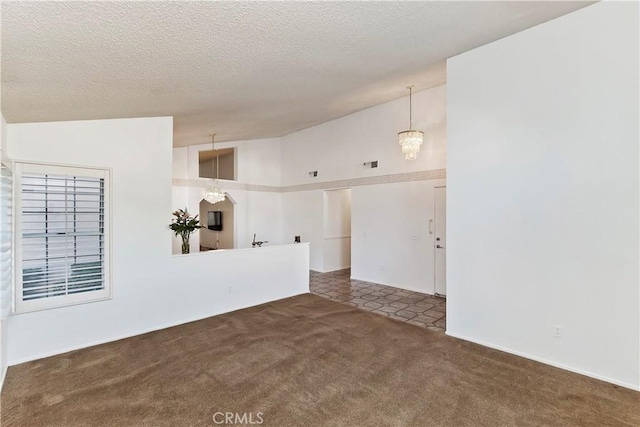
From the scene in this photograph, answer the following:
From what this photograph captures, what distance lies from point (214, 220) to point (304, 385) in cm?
841

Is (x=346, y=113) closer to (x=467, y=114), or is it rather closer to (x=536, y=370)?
(x=467, y=114)

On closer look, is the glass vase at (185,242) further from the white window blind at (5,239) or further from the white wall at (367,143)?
the white wall at (367,143)

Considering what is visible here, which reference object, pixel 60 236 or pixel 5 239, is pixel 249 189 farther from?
pixel 5 239

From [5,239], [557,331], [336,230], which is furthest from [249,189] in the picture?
[557,331]

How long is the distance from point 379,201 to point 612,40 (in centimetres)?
414

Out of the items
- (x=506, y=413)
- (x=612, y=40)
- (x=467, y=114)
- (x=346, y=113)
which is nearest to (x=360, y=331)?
(x=506, y=413)

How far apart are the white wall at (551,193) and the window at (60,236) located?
14.5 feet

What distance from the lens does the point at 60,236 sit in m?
3.32

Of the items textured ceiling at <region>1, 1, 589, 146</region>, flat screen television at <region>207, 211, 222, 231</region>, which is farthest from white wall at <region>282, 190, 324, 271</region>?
textured ceiling at <region>1, 1, 589, 146</region>

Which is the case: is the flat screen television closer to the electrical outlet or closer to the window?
the window

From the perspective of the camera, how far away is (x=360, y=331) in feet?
12.6

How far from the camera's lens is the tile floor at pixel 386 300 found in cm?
438

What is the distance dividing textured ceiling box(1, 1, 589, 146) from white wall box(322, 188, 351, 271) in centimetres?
362

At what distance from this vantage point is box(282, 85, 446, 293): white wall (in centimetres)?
558
